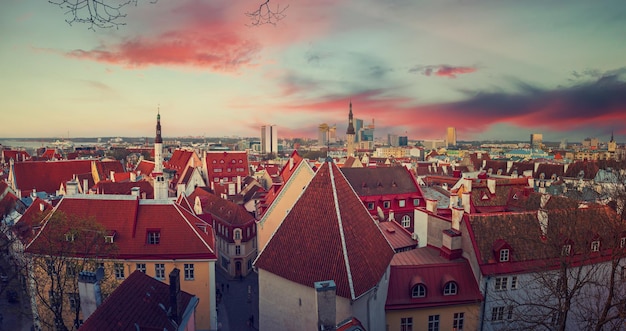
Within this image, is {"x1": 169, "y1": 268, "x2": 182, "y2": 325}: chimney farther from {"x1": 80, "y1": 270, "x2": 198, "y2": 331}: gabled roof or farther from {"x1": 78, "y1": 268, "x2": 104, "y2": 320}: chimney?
{"x1": 78, "y1": 268, "x2": 104, "y2": 320}: chimney

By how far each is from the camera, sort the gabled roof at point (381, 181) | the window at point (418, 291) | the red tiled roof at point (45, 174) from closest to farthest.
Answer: the window at point (418, 291) < the gabled roof at point (381, 181) < the red tiled roof at point (45, 174)

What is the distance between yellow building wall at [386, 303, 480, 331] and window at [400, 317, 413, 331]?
154 mm

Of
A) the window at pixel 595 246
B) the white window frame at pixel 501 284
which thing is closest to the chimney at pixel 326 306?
the white window frame at pixel 501 284

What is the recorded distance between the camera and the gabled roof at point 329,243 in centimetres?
1528

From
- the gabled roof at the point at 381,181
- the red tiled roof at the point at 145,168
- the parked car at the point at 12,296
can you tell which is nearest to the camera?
the parked car at the point at 12,296

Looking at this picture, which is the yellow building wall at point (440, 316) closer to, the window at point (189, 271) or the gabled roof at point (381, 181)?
the window at point (189, 271)

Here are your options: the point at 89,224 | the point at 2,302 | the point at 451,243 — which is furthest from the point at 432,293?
the point at 2,302

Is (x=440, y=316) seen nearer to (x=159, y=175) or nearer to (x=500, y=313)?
(x=500, y=313)

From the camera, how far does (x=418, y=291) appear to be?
63.8ft

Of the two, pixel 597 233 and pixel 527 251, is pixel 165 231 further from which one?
pixel 597 233

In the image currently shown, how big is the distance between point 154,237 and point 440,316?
1734 cm

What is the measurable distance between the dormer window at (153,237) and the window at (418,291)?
15330 millimetres

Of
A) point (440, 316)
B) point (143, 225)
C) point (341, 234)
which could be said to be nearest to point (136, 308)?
point (341, 234)

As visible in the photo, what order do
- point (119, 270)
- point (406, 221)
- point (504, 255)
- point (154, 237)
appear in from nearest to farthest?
point (504, 255)
point (119, 270)
point (154, 237)
point (406, 221)
